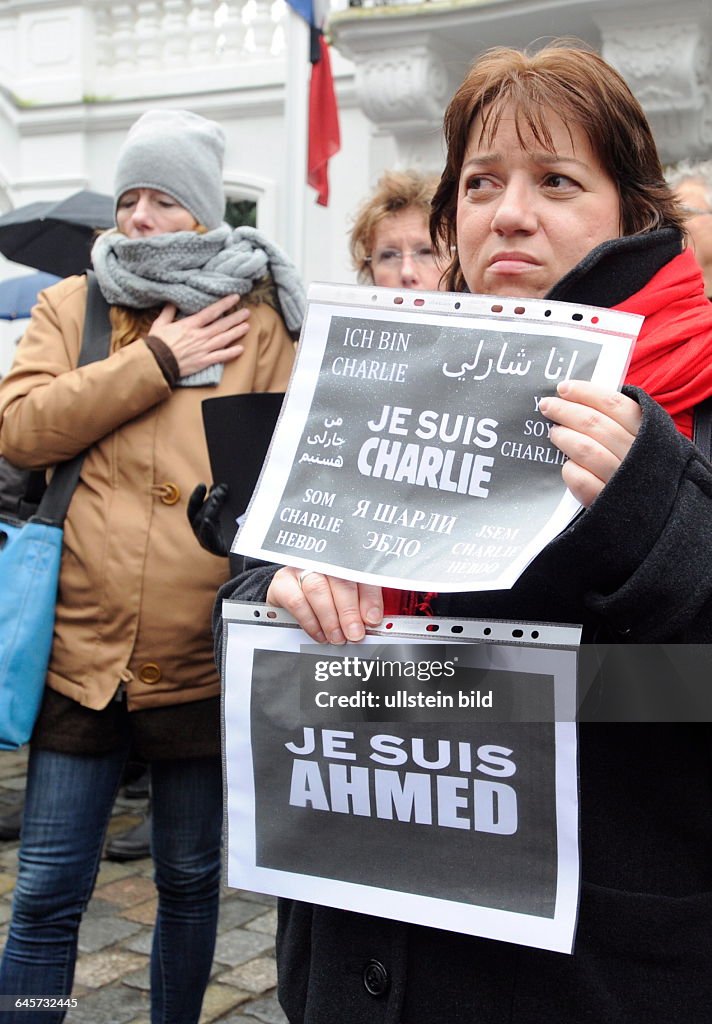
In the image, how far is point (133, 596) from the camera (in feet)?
8.14

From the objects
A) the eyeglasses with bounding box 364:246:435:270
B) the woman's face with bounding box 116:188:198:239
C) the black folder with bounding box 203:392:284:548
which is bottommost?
the black folder with bounding box 203:392:284:548

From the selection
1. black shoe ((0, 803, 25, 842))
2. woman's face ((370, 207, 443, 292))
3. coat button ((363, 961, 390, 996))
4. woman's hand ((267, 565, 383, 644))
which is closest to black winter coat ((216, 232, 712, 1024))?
coat button ((363, 961, 390, 996))

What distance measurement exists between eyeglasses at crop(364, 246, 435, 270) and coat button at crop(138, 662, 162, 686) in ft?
4.65

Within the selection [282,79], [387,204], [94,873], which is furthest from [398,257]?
[282,79]

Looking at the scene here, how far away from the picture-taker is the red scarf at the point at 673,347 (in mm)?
1299

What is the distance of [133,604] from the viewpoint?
2480 millimetres

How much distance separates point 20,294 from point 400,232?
5256mm

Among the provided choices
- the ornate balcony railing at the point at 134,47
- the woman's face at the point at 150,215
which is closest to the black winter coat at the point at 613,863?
the woman's face at the point at 150,215

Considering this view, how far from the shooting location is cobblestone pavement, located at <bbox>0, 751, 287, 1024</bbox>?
3.23 metres

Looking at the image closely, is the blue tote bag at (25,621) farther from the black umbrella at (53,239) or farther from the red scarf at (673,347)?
A: the black umbrella at (53,239)

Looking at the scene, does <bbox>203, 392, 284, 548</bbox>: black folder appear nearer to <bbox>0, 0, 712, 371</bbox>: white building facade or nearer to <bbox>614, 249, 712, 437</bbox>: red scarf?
<bbox>614, 249, 712, 437</bbox>: red scarf

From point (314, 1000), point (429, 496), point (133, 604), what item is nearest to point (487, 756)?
point (429, 496)

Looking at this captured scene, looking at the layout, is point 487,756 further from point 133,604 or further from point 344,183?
point 344,183

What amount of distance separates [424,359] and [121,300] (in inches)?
59.7
